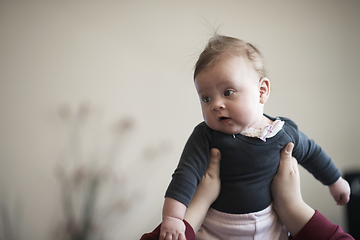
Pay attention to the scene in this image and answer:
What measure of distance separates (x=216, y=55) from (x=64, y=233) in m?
1.22

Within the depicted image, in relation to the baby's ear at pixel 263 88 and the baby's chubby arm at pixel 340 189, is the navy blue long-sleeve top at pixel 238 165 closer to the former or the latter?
the baby's ear at pixel 263 88

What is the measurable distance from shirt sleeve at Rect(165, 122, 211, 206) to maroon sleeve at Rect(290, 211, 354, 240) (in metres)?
0.28

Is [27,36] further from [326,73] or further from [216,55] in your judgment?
[326,73]

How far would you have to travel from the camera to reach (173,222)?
0.61 m

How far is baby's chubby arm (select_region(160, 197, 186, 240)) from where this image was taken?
0.60m

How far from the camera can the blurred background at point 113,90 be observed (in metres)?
1.34

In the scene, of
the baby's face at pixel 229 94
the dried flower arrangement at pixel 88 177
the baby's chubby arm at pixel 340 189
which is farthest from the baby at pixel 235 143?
the dried flower arrangement at pixel 88 177

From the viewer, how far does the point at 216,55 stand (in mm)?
690

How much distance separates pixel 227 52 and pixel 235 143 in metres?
0.22

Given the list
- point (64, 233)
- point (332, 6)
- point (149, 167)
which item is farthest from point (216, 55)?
point (332, 6)

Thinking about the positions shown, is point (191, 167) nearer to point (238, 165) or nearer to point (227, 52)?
point (238, 165)

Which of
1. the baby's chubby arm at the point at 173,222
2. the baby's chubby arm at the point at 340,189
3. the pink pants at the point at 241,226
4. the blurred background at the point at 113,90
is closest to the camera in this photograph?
the baby's chubby arm at the point at 173,222

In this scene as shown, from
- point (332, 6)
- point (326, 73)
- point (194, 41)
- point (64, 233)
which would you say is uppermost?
point (332, 6)

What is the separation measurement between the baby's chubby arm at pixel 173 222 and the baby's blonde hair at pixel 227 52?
12.2 inches
